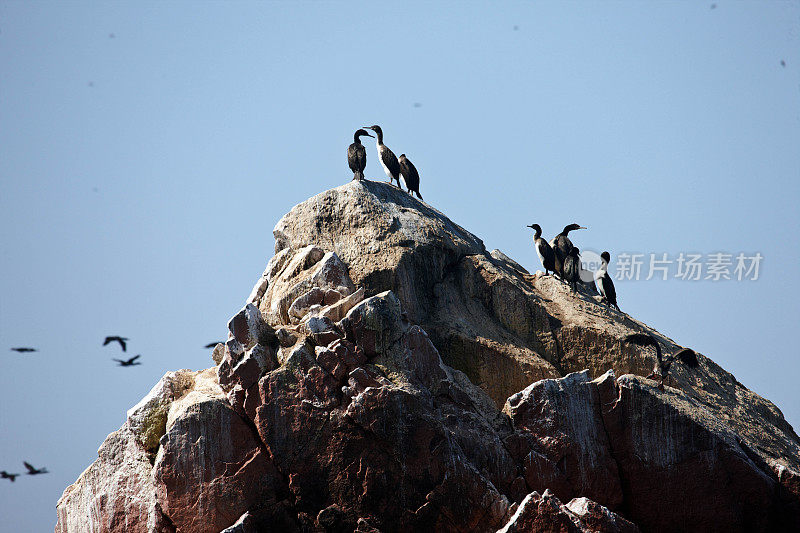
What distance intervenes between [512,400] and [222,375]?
5.58m

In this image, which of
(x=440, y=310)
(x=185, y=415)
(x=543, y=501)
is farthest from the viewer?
(x=440, y=310)

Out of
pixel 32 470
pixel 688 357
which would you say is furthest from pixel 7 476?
pixel 688 357

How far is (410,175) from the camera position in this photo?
22.6m

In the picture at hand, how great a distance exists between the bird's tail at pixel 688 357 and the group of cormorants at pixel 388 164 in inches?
287

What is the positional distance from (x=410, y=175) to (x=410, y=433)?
8.22 m

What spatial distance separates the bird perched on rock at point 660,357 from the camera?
1908 cm

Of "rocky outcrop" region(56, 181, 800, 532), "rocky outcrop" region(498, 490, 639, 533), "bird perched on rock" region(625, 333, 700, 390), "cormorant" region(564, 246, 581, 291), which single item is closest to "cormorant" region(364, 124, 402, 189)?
"rocky outcrop" region(56, 181, 800, 532)

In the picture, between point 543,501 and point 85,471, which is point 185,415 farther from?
point 543,501

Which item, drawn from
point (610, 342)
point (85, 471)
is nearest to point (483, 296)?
point (610, 342)

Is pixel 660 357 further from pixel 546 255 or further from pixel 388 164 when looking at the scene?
pixel 388 164

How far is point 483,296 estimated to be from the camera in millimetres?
20172

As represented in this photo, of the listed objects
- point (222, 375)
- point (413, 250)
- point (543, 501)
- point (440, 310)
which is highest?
A: point (413, 250)

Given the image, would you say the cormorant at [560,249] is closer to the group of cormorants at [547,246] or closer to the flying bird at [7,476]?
the group of cormorants at [547,246]

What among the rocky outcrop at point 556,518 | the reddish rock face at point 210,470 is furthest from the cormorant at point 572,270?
the reddish rock face at point 210,470
